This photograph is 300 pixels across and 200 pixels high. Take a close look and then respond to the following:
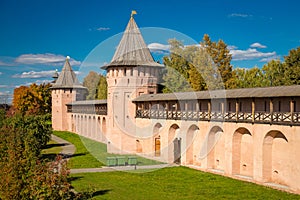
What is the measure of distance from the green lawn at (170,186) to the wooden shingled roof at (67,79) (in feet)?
83.3

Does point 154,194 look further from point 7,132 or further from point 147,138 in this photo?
point 147,138

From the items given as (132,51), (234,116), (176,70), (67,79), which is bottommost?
(234,116)

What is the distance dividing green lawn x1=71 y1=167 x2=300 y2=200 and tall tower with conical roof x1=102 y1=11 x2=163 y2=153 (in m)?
7.05

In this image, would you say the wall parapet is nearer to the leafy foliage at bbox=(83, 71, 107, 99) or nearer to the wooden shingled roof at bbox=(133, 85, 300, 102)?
the wooden shingled roof at bbox=(133, 85, 300, 102)

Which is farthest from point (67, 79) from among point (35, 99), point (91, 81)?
point (91, 81)

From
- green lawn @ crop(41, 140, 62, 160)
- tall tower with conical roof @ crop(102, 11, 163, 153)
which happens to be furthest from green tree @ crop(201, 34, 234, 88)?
green lawn @ crop(41, 140, 62, 160)

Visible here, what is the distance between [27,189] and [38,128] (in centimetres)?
1577

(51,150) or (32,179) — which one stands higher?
(32,179)

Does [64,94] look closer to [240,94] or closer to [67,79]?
[67,79]

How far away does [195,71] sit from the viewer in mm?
30500

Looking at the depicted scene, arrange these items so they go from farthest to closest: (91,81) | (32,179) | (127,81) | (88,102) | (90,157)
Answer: (91,81), (88,102), (127,81), (90,157), (32,179)

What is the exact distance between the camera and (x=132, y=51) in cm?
2400

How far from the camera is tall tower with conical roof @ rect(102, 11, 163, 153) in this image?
77.4ft

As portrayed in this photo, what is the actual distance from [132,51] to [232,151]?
33.3 feet
